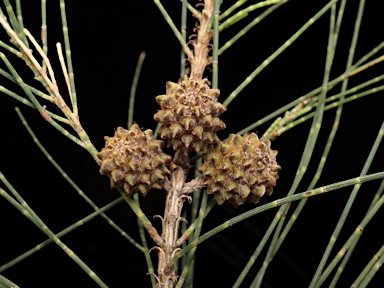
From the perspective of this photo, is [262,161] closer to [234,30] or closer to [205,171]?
[205,171]

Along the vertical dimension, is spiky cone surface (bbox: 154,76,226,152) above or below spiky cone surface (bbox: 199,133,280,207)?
above

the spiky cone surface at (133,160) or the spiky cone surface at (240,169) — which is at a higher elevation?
the spiky cone surface at (133,160)
